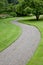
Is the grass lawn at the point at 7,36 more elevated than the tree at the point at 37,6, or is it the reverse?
the grass lawn at the point at 7,36

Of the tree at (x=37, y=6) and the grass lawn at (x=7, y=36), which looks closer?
the grass lawn at (x=7, y=36)

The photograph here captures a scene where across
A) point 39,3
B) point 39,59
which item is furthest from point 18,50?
point 39,3

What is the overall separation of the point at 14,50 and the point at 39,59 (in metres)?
2.83

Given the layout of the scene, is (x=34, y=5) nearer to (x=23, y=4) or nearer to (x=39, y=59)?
(x=23, y=4)

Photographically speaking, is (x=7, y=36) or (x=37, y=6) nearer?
(x=7, y=36)

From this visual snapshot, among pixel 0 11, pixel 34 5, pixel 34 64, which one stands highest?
pixel 34 64

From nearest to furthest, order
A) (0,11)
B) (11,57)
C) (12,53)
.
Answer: (11,57), (12,53), (0,11)

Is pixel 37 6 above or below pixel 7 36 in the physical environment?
below

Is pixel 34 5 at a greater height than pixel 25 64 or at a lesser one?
lesser

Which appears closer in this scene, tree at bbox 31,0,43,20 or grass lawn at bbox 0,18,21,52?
grass lawn at bbox 0,18,21,52

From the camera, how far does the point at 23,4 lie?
42250mm

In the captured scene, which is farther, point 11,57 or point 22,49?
point 22,49

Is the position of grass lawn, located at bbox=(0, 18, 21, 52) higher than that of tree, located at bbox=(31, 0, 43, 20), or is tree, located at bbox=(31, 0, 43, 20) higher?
grass lawn, located at bbox=(0, 18, 21, 52)

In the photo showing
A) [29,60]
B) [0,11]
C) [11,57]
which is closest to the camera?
[29,60]
